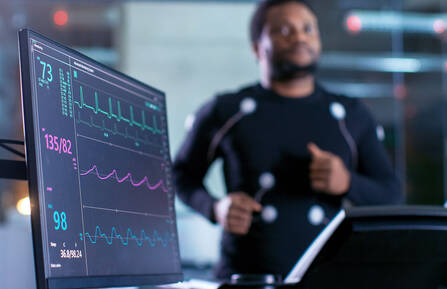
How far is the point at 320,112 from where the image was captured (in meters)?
2.14

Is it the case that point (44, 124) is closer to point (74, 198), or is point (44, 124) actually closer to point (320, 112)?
point (74, 198)

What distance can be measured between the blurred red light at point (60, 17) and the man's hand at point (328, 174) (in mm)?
4387

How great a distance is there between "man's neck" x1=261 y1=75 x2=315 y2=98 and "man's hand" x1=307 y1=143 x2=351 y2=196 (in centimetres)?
29

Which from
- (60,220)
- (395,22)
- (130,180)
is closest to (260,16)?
(130,180)

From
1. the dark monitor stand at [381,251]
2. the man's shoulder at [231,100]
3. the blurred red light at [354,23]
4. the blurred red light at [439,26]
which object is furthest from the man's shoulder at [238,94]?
the blurred red light at [439,26]

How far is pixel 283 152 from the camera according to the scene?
206 centimetres

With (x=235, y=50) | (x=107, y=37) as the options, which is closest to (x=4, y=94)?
(x=107, y=37)

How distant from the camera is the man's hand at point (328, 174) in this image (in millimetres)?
1873

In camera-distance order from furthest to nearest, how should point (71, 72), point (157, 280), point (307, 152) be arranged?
point (307, 152)
point (157, 280)
point (71, 72)

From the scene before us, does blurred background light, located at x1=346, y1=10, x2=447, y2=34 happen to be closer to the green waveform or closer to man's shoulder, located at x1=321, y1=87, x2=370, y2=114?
man's shoulder, located at x1=321, y1=87, x2=370, y2=114

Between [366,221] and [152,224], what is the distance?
402 mm

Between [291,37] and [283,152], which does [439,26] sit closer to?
[291,37]

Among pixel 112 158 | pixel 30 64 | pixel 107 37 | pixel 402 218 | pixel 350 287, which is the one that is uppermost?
pixel 107 37

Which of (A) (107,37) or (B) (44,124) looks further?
(A) (107,37)
